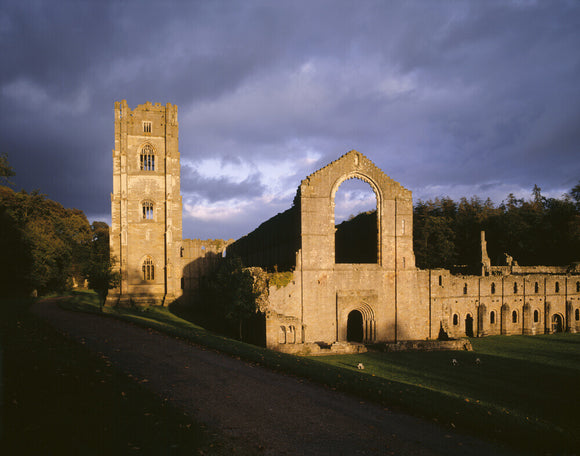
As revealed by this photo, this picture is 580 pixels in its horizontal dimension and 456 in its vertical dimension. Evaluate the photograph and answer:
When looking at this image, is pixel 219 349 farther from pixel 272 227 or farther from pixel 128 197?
pixel 128 197

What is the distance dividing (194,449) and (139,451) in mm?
1026

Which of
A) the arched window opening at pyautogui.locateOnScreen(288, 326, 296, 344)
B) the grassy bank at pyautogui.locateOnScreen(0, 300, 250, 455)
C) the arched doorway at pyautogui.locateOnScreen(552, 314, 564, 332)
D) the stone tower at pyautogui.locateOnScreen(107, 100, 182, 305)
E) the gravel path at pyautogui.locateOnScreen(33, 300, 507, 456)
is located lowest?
the arched doorway at pyautogui.locateOnScreen(552, 314, 564, 332)

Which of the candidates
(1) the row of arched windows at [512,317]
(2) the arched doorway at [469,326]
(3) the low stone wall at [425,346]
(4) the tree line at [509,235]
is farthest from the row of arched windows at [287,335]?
(4) the tree line at [509,235]

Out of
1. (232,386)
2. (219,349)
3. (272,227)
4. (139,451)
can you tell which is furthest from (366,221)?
(139,451)

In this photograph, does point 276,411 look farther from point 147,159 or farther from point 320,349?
point 147,159

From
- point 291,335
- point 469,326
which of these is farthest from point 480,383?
point 469,326

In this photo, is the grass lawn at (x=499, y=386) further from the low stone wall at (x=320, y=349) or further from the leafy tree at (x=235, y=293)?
the leafy tree at (x=235, y=293)

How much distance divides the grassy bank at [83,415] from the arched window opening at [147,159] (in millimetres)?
36100

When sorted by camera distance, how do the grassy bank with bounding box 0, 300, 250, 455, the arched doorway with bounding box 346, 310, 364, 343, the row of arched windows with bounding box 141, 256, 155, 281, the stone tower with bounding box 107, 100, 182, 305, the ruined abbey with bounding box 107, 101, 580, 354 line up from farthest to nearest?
the row of arched windows with bounding box 141, 256, 155, 281, the stone tower with bounding box 107, 100, 182, 305, the arched doorway with bounding box 346, 310, 364, 343, the ruined abbey with bounding box 107, 101, 580, 354, the grassy bank with bounding box 0, 300, 250, 455

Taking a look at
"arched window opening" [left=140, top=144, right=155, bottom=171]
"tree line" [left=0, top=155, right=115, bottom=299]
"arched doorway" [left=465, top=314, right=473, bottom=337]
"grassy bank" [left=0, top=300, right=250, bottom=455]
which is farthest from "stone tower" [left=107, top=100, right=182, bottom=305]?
"grassy bank" [left=0, top=300, right=250, bottom=455]

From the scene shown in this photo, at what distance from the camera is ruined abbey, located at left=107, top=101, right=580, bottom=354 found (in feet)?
94.8

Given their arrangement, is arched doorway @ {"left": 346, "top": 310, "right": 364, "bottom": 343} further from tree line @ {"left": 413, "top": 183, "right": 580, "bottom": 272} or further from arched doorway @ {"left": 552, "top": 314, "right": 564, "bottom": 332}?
tree line @ {"left": 413, "top": 183, "right": 580, "bottom": 272}

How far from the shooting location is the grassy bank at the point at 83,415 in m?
6.94

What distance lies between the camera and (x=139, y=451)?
281 inches
